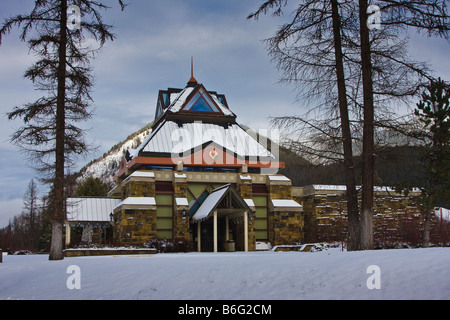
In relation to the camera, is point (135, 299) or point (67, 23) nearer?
point (135, 299)

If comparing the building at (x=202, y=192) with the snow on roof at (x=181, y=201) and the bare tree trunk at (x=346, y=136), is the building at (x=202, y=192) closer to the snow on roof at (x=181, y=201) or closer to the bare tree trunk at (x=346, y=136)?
the snow on roof at (x=181, y=201)

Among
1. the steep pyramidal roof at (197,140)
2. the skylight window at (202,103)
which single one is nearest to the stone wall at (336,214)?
the steep pyramidal roof at (197,140)

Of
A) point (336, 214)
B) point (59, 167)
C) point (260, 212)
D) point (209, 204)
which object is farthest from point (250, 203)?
point (59, 167)

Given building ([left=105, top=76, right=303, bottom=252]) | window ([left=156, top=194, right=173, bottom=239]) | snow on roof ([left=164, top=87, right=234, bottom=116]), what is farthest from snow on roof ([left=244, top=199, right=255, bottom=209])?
snow on roof ([left=164, top=87, right=234, bottom=116])

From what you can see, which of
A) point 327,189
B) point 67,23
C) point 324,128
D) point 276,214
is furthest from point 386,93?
point 327,189

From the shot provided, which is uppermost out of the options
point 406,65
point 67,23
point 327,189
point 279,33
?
point 67,23

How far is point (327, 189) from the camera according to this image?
36.6 m

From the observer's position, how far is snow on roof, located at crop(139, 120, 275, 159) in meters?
33.4

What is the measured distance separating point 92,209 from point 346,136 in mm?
23724

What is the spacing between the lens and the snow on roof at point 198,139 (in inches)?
1315

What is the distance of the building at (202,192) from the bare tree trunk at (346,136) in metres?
12.9

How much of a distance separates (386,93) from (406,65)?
1.05 metres

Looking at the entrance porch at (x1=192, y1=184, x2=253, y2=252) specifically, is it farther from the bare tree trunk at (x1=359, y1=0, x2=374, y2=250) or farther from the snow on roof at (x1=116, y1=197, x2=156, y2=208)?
the bare tree trunk at (x1=359, y1=0, x2=374, y2=250)
